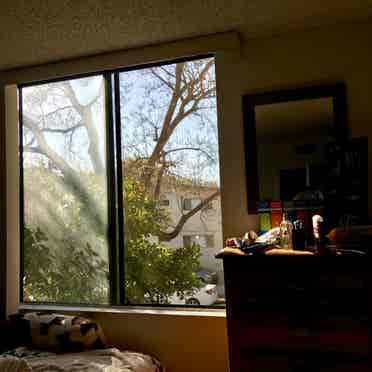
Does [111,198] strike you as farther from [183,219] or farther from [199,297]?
[199,297]

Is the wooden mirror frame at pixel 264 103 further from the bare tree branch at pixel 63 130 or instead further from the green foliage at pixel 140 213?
the bare tree branch at pixel 63 130

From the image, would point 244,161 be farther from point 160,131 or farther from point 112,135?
point 112,135

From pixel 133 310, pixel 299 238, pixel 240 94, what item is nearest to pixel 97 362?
pixel 133 310

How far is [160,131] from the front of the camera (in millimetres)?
2777

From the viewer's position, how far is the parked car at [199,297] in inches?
103

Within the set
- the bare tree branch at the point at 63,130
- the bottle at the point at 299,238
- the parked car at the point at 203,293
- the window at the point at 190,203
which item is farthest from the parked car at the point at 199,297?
the bare tree branch at the point at 63,130

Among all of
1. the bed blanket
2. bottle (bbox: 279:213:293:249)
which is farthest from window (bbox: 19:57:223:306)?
bottle (bbox: 279:213:293:249)

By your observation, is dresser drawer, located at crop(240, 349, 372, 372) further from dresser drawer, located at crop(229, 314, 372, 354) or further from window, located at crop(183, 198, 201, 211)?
window, located at crop(183, 198, 201, 211)

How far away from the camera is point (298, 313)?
1.79 m

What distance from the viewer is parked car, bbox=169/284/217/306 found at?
2.61 metres

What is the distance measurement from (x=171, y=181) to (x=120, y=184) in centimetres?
38

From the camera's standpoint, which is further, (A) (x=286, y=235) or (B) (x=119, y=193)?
(B) (x=119, y=193)

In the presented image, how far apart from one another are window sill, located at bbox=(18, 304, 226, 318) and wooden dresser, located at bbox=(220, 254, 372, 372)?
0.61m

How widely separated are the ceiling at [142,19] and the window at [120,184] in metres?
0.35
